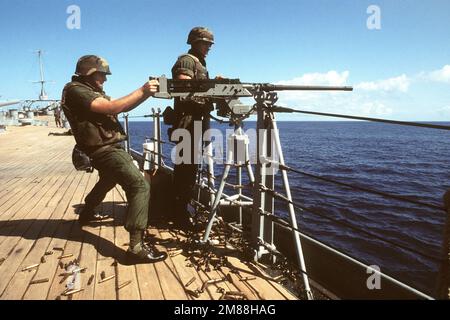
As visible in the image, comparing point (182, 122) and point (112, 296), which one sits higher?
point (182, 122)

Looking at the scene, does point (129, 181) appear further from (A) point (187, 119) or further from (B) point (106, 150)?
(A) point (187, 119)

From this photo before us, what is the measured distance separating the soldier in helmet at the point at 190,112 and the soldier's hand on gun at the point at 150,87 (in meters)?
0.86

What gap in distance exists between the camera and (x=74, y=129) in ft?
11.6

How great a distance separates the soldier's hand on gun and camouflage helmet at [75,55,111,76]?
0.82 m

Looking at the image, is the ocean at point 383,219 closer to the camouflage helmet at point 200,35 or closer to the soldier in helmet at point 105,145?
the soldier in helmet at point 105,145

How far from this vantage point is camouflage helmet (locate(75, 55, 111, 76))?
3512 mm

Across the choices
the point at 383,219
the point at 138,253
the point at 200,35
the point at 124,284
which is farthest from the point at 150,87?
the point at 383,219

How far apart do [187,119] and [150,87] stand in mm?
1208

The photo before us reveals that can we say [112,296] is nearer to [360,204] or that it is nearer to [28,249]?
[28,249]

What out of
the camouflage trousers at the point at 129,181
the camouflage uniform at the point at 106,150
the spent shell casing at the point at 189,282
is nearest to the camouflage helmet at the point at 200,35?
the camouflage uniform at the point at 106,150

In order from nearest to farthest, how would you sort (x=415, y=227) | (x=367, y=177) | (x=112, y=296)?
(x=112, y=296) → (x=415, y=227) → (x=367, y=177)

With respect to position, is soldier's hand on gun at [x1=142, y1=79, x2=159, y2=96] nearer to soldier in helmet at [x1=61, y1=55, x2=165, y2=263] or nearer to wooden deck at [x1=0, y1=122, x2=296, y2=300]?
soldier in helmet at [x1=61, y1=55, x2=165, y2=263]

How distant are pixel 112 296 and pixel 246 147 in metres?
2.22

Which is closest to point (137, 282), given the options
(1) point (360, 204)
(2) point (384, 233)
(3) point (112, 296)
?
(3) point (112, 296)
